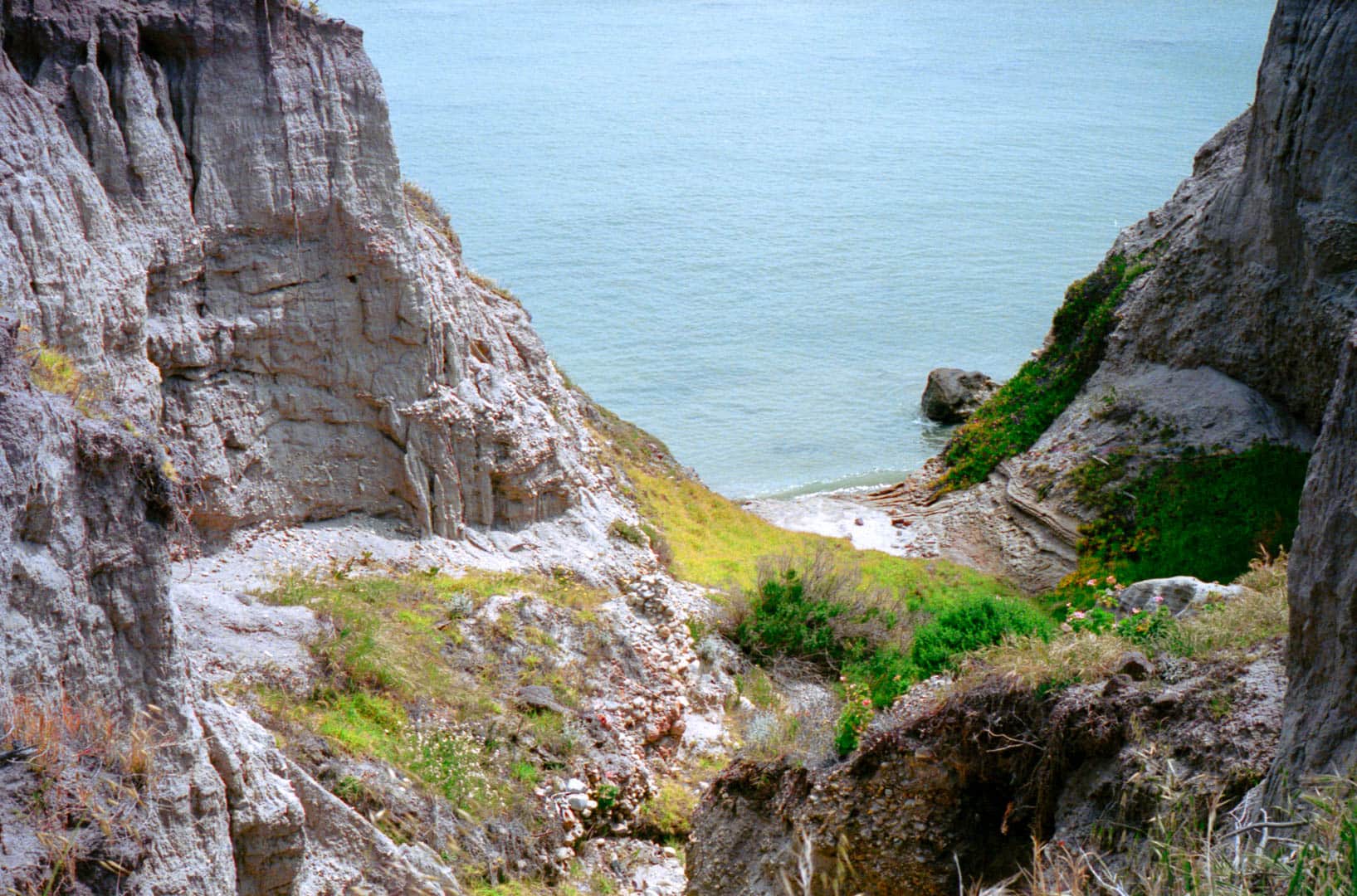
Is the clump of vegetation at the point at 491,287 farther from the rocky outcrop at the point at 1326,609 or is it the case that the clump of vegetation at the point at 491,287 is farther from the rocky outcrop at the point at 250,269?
the rocky outcrop at the point at 1326,609

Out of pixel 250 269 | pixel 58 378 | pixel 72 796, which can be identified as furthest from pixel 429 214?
pixel 72 796

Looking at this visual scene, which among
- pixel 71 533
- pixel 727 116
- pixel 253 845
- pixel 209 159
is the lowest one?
pixel 253 845

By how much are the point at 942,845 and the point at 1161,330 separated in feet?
66.9

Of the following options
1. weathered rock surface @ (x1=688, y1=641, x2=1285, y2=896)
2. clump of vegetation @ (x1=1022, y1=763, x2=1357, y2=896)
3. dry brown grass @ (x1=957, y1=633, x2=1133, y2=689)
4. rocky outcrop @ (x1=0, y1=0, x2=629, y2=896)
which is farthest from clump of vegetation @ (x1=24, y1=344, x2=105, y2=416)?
dry brown grass @ (x1=957, y1=633, x2=1133, y2=689)

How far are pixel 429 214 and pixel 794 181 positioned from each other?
177 ft

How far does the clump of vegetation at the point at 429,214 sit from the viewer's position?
73.0ft

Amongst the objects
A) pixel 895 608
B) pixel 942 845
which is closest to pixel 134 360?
pixel 942 845

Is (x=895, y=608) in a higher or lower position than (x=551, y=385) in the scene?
lower

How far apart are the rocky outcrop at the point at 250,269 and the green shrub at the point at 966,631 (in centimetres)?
782

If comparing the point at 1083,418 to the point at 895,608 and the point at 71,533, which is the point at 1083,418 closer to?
the point at 895,608

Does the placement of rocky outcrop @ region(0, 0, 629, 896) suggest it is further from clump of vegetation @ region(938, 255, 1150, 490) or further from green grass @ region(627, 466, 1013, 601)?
clump of vegetation @ region(938, 255, 1150, 490)

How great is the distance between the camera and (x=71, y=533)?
7.19 metres

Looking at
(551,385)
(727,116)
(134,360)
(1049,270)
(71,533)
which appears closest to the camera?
(71,533)

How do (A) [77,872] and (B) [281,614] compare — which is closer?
(A) [77,872]
